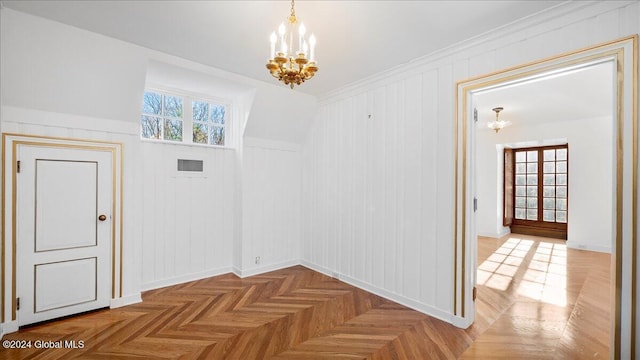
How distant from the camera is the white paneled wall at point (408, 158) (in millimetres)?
2291

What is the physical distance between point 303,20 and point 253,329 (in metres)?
2.83

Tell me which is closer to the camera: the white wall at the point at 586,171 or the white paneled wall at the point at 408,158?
the white paneled wall at the point at 408,158

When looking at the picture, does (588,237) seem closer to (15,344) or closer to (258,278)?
(258,278)

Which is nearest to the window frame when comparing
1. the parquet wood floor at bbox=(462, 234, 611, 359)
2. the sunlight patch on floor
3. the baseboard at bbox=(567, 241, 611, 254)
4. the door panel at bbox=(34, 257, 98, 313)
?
the door panel at bbox=(34, 257, 98, 313)

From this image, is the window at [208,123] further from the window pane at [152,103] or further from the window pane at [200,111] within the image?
the window pane at [152,103]

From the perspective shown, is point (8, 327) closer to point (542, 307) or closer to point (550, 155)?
point (542, 307)

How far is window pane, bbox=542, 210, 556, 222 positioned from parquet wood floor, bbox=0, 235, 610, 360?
3.79 meters

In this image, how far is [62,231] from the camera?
2805mm

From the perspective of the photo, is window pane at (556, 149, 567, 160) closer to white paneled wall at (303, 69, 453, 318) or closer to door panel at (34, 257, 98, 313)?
white paneled wall at (303, 69, 453, 318)

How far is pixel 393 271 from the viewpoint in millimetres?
3379

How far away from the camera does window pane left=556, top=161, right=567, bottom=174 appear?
7.07 m

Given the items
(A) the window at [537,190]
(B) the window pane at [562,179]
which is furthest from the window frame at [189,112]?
(B) the window pane at [562,179]

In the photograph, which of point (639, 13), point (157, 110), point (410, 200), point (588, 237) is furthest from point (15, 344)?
point (588, 237)

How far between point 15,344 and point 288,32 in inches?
140
